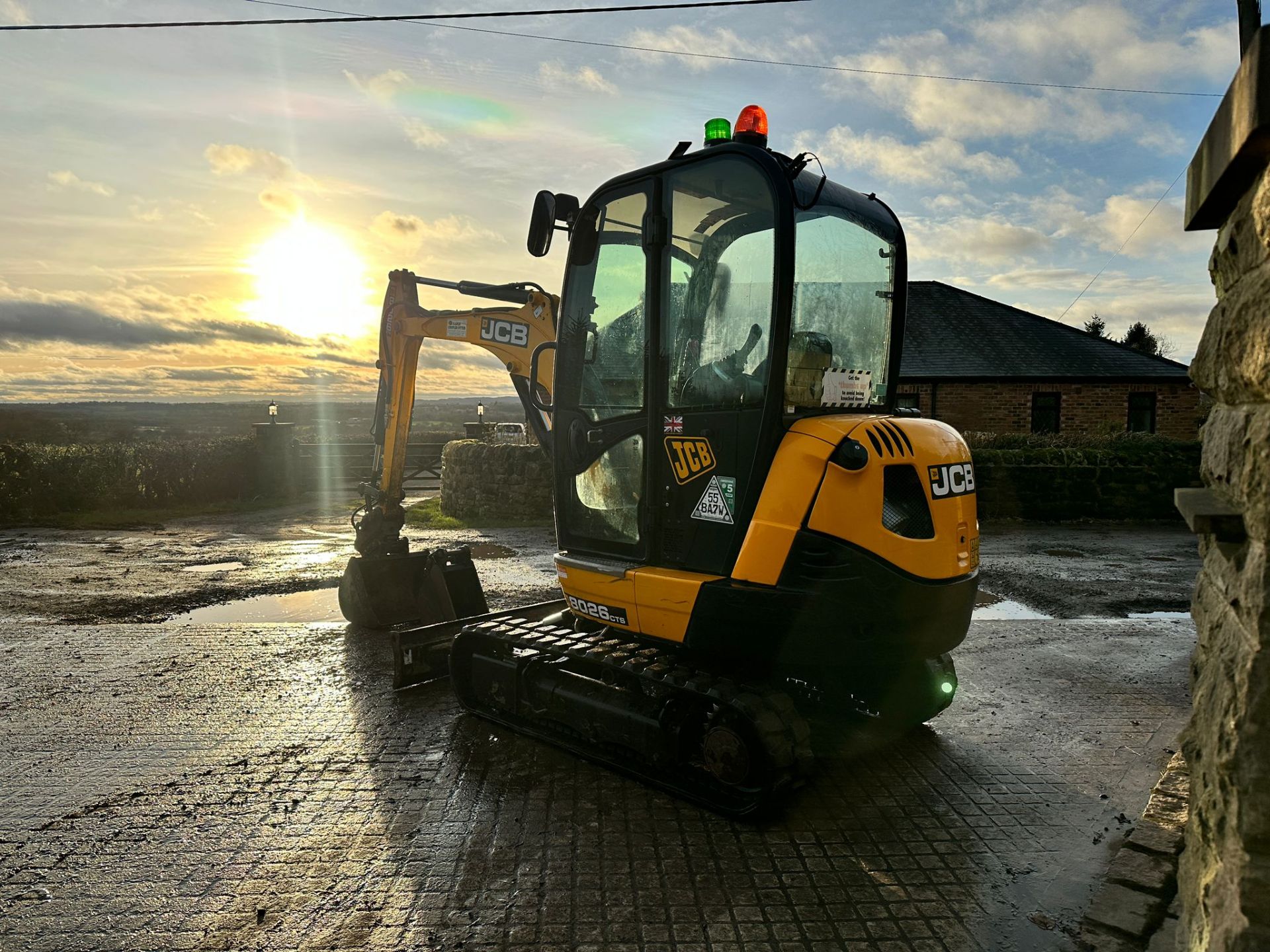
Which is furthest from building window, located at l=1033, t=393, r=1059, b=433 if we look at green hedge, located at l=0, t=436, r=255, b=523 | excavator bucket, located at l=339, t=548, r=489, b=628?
excavator bucket, located at l=339, t=548, r=489, b=628

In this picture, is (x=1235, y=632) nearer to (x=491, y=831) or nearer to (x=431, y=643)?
(x=491, y=831)

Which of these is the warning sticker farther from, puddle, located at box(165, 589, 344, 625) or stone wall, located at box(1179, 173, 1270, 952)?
puddle, located at box(165, 589, 344, 625)

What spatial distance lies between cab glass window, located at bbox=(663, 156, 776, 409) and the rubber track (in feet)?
4.65

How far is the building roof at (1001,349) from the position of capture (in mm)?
24234

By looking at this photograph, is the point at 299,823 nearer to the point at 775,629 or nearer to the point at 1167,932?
the point at 775,629

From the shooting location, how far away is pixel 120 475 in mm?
17312

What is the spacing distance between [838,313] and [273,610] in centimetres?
711

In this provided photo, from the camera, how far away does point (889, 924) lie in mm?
3277

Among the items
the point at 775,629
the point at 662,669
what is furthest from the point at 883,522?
the point at 662,669

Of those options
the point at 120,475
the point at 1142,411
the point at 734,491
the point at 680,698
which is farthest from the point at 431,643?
the point at 1142,411

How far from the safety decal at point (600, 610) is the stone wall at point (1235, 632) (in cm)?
281

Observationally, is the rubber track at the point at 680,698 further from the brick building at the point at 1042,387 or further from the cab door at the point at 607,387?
the brick building at the point at 1042,387

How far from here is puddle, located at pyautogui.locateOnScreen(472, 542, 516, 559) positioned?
484 inches

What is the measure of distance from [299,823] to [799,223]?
391 centimetres
